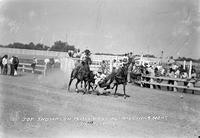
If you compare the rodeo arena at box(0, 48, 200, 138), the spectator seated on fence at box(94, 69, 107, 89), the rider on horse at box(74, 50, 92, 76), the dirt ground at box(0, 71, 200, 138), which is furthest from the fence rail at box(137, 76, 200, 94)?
the rider on horse at box(74, 50, 92, 76)

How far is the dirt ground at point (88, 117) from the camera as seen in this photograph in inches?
319

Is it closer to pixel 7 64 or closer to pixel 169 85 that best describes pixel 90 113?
pixel 169 85

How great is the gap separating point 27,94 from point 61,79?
4967 mm

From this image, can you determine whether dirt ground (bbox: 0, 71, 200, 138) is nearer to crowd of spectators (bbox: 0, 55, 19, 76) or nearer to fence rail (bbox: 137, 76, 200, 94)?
fence rail (bbox: 137, 76, 200, 94)

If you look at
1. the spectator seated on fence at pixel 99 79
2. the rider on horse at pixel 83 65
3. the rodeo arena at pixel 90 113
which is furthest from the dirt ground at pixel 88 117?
the spectator seated on fence at pixel 99 79

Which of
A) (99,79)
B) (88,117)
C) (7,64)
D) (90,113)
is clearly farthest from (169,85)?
(7,64)

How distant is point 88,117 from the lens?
30.2 ft

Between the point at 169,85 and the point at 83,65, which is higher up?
the point at 83,65

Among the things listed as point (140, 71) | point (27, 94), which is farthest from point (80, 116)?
point (140, 71)

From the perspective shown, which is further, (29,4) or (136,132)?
(29,4)

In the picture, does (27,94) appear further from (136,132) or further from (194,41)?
(194,41)

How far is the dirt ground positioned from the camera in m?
8.09

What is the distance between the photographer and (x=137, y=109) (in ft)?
36.2

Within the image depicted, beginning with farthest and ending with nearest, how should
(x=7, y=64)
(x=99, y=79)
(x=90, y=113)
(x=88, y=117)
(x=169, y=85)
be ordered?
(x=7, y=64), (x=169, y=85), (x=99, y=79), (x=90, y=113), (x=88, y=117)
